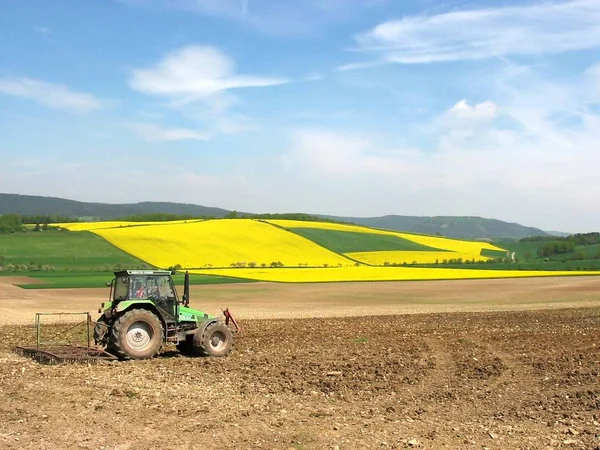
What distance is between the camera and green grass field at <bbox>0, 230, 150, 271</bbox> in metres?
59.7

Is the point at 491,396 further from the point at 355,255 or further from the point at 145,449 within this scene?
the point at 355,255

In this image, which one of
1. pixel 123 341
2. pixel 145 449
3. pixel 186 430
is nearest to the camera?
pixel 145 449

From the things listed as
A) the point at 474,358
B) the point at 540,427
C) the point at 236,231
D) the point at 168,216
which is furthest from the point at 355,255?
the point at 540,427

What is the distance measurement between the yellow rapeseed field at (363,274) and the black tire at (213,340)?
119 feet

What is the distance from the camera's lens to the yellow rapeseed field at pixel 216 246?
217ft

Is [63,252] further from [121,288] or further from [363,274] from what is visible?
[121,288]

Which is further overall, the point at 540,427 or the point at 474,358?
the point at 474,358

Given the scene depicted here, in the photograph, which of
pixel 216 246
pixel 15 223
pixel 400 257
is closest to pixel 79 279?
pixel 216 246

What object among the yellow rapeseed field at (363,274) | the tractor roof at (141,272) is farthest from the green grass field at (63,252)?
the tractor roof at (141,272)

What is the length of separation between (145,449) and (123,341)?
286 inches

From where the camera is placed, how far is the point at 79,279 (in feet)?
166

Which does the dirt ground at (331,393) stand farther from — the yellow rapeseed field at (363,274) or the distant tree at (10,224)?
the distant tree at (10,224)

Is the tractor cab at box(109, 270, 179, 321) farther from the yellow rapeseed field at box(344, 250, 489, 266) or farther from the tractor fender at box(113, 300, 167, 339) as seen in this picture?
the yellow rapeseed field at box(344, 250, 489, 266)

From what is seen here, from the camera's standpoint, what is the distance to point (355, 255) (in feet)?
264
